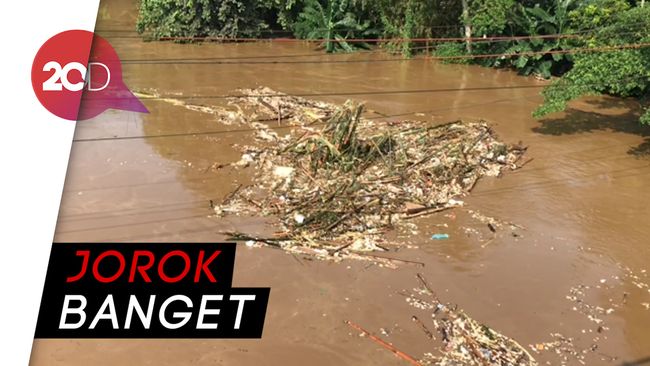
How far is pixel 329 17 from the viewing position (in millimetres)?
20328

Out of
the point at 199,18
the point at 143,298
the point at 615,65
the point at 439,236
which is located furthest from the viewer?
the point at 199,18

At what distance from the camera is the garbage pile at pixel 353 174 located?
8.14m

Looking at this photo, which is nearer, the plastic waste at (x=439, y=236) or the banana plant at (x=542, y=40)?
the plastic waste at (x=439, y=236)

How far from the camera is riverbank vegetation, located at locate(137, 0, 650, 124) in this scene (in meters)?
14.5

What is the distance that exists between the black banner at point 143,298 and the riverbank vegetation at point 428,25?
7278mm

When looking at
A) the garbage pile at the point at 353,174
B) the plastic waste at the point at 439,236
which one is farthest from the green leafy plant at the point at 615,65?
the plastic waste at the point at 439,236

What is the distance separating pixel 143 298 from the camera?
6.23m

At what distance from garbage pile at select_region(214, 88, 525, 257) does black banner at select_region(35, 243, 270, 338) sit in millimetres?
1147

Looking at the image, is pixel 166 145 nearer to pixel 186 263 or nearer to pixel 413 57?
pixel 186 263

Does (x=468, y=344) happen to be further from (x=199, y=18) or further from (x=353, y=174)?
(x=199, y=18)

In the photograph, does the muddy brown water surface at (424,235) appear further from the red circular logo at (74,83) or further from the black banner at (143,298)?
the red circular logo at (74,83)

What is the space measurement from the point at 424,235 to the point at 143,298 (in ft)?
13.5

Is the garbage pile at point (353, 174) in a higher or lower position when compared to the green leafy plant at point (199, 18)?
lower

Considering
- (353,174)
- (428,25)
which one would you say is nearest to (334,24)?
(428,25)
